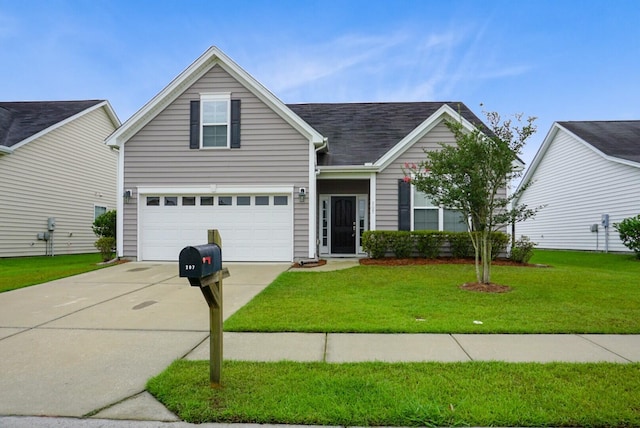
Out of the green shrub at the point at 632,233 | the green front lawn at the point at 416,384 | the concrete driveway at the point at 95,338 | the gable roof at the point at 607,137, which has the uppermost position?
the gable roof at the point at 607,137

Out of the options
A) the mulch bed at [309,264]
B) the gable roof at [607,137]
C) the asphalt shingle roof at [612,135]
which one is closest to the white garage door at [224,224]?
the mulch bed at [309,264]

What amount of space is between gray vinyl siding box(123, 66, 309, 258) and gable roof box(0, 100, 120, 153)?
605 centimetres

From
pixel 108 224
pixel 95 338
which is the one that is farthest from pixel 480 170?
pixel 108 224

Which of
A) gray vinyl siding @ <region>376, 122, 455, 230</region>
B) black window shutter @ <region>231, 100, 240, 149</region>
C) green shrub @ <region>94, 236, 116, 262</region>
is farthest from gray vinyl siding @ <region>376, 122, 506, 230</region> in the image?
green shrub @ <region>94, 236, 116, 262</region>

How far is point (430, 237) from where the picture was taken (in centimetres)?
1130

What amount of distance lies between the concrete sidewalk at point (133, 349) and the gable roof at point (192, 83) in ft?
21.5

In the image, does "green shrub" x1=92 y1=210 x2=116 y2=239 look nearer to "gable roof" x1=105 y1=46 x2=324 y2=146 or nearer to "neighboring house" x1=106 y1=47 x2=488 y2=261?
"neighboring house" x1=106 y1=47 x2=488 y2=261

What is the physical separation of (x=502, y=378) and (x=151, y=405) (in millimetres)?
2898

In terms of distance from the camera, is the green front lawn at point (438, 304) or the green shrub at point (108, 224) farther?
the green shrub at point (108, 224)

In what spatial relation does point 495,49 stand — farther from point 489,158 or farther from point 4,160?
point 4,160

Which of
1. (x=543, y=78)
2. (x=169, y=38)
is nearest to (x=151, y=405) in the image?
(x=169, y=38)

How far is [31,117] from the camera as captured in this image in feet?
53.1

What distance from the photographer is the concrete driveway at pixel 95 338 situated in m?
2.90

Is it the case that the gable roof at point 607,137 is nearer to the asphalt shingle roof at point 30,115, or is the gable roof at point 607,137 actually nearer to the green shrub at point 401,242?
the green shrub at point 401,242
